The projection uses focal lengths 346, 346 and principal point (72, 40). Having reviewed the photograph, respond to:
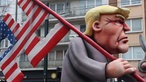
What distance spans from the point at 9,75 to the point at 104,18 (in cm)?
89

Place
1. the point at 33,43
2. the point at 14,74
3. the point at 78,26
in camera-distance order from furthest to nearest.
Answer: the point at 78,26 < the point at 14,74 < the point at 33,43

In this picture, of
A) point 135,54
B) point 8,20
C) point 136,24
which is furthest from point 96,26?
point 136,24

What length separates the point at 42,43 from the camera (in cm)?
234

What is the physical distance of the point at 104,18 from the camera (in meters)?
2.19

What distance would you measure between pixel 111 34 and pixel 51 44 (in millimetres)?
433

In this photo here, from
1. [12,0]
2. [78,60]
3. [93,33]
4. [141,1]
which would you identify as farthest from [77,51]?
[12,0]

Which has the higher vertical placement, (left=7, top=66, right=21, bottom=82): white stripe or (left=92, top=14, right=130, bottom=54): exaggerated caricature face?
(left=92, top=14, right=130, bottom=54): exaggerated caricature face

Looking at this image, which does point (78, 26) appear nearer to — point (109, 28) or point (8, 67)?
point (8, 67)

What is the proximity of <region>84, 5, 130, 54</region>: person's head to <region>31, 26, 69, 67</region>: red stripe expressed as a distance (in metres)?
0.16

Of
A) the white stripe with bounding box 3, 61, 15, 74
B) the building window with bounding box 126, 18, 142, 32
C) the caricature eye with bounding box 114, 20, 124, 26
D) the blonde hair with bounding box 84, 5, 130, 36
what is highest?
the blonde hair with bounding box 84, 5, 130, 36

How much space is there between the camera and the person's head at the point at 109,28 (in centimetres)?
211

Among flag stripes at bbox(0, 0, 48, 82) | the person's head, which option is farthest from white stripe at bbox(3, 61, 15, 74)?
the person's head

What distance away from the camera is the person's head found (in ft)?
6.93

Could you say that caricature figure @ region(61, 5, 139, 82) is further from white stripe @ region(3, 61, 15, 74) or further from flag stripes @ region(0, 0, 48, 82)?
white stripe @ region(3, 61, 15, 74)
